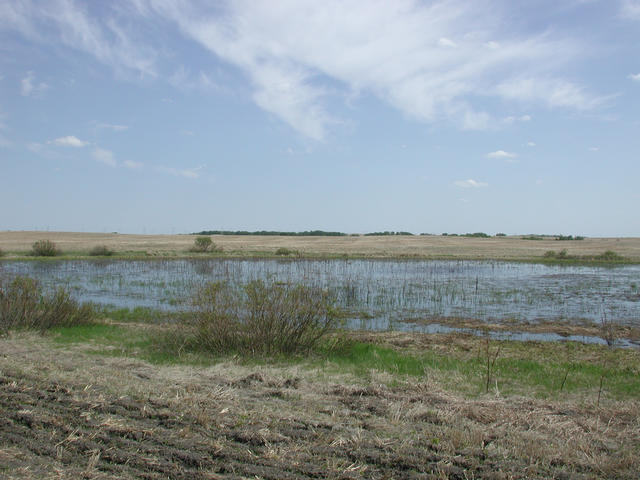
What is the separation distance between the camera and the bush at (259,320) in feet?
31.9

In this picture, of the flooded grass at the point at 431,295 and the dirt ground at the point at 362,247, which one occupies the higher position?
the dirt ground at the point at 362,247

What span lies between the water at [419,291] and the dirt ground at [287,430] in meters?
4.75

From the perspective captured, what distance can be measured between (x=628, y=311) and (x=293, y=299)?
14.0 metres

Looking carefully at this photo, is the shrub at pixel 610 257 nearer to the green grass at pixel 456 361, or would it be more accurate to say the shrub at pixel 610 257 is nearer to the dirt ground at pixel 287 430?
the green grass at pixel 456 361

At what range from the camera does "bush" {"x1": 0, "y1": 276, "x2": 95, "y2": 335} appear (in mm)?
11211

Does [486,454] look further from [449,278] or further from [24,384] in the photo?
[449,278]

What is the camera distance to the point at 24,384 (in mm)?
6152

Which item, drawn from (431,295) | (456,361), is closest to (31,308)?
(456,361)

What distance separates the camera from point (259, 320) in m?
9.68

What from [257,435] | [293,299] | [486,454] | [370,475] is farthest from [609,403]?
[293,299]

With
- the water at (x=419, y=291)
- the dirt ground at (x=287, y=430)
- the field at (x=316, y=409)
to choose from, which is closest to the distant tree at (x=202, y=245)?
the water at (x=419, y=291)

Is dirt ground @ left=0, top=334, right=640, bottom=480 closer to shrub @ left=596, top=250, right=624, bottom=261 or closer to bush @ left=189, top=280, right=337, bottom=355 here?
bush @ left=189, top=280, right=337, bottom=355

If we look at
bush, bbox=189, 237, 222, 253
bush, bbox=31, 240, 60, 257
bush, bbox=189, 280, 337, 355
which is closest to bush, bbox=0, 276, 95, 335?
bush, bbox=189, 280, 337, 355

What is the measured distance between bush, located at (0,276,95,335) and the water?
2906 mm
